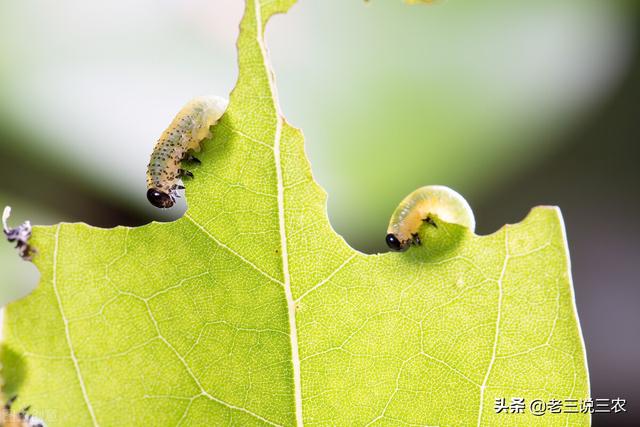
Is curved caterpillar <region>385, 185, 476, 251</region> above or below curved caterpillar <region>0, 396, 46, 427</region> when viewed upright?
above

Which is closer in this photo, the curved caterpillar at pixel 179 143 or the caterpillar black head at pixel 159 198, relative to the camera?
the curved caterpillar at pixel 179 143

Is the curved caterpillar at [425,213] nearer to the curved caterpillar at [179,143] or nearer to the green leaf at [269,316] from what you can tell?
the green leaf at [269,316]

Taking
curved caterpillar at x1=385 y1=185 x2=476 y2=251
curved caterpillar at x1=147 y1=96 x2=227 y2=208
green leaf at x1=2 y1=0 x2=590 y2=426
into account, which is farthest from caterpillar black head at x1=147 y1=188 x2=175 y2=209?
curved caterpillar at x1=385 y1=185 x2=476 y2=251

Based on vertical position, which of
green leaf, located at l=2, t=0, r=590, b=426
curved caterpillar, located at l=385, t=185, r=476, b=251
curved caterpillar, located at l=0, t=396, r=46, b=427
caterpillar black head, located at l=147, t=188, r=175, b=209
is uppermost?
caterpillar black head, located at l=147, t=188, r=175, b=209

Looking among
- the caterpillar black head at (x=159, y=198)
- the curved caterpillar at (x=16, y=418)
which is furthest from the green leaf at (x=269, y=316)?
the caterpillar black head at (x=159, y=198)

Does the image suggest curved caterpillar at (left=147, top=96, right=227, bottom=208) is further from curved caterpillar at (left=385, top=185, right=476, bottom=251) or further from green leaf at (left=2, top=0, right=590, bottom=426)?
curved caterpillar at (left=385, top=185, right=476, bottom=251)

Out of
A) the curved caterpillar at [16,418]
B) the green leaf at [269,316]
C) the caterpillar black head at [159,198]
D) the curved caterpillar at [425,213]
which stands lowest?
the curved caterpillar at [16,418]
